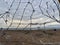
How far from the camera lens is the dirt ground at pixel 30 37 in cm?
159

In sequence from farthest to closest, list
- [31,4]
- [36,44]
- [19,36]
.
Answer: [31,4]
[19,36]
[36,44]

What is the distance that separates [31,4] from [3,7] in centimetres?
31

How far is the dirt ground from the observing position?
1.59m

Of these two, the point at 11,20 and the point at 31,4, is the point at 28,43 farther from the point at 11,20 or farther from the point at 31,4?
the point at 31,4

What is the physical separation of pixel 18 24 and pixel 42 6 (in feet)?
1.48

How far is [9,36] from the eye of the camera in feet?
5.60

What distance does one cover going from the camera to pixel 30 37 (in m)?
1.66

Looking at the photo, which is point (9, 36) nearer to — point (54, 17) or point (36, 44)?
point (36, 44)

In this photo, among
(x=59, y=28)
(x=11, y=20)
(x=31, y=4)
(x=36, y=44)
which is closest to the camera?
(x=36, y=44)

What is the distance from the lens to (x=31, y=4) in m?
2.31

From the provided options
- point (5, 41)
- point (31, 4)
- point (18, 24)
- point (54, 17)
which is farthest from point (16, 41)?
point (31, 4)

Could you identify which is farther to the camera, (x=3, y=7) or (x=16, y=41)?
(x=3, y=7)

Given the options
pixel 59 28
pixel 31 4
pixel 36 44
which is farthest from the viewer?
pixel 31 4

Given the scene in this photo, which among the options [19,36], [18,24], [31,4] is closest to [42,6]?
[31,4]
